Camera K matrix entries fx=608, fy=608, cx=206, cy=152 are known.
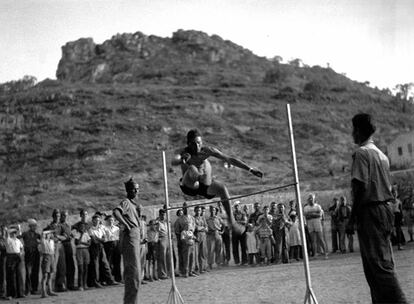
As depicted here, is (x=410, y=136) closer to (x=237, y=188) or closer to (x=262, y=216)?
(x=237, y=188)

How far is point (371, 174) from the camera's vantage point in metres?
6.21

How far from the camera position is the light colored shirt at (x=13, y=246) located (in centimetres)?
1373

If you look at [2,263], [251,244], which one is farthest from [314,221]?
[2,263]

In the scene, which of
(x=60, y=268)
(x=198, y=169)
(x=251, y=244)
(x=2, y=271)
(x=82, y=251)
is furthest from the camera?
(x=251, y=244)

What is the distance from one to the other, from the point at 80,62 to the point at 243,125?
61.6 m

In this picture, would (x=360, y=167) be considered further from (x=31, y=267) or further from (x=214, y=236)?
(x=214, y=236)

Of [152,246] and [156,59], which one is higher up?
[156,59]

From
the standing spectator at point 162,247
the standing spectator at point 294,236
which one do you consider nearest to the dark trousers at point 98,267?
the standing spectator at point 162,247

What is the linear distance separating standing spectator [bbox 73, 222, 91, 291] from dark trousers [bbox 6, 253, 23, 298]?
4.43 ft

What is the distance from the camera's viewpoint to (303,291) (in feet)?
36.3

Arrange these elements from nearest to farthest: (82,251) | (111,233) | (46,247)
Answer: (46,247)
(82,251)
(111,233)

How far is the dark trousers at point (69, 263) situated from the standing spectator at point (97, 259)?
1.53 feet

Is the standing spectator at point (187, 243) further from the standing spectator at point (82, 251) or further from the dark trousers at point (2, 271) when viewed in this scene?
the dark trousers at point (2, 271)

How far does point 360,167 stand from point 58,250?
32.0ft
